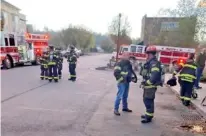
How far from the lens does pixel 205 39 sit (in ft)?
91.6

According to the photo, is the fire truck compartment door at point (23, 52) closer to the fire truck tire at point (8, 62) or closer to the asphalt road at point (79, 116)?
the fire truck tire at point (8, 62)

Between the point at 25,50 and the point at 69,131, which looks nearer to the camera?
the point at 69,131

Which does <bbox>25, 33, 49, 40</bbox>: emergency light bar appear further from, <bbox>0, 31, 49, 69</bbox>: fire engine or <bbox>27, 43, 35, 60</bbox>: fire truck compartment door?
<bbox>27, 43, 35, 60</bbox>: fire truck compartment door

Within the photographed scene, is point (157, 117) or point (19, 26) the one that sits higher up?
point (19, 26)

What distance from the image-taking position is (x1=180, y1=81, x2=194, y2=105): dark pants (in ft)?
30.0

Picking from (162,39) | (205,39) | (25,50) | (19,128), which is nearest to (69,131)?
(19,128)

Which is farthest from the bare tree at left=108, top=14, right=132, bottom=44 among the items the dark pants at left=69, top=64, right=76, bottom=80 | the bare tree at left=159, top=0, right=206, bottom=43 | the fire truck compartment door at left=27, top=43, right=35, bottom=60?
the dark pants at left=69, top=64, right=76, bottom=80

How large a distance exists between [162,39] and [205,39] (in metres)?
17.3

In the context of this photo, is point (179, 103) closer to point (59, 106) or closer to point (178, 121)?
point (178, 121)

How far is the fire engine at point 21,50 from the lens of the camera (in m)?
21.8

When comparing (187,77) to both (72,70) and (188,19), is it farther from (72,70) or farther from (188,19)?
(188,19)

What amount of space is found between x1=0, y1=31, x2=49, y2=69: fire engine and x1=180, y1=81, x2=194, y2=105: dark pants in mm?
15439

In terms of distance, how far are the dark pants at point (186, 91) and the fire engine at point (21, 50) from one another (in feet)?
50.7

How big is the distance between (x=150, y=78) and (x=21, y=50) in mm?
19425
